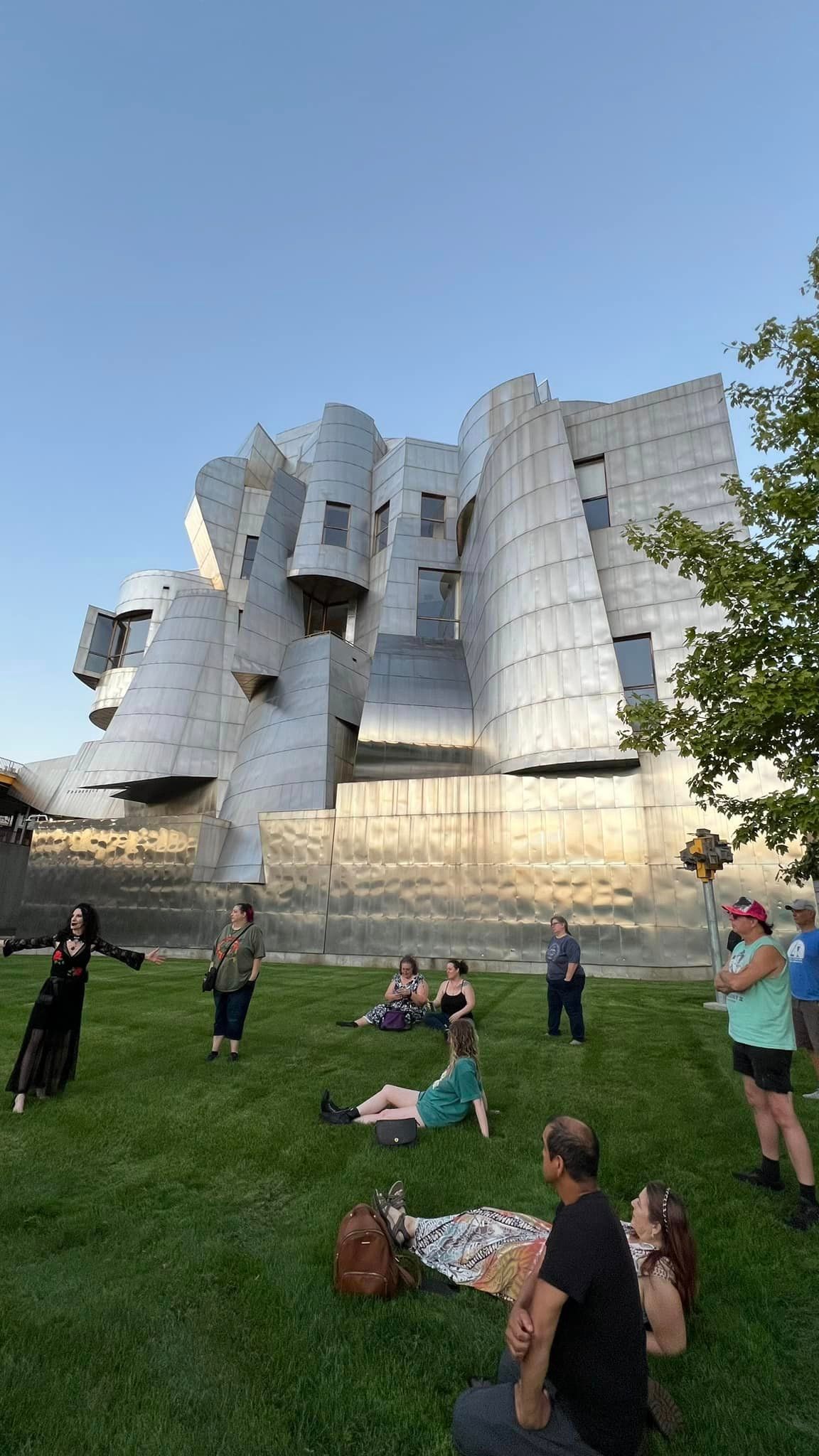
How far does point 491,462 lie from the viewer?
89.2 feet

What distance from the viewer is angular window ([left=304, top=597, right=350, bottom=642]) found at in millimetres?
36344

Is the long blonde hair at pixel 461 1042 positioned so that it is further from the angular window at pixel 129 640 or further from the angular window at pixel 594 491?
the angular window at pixel 129 640

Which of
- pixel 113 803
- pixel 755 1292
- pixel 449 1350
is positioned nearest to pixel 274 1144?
pixel 449 1350

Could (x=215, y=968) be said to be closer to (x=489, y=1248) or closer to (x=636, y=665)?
(x=489, y=1248)

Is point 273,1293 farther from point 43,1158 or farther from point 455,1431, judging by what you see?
point 43,1158

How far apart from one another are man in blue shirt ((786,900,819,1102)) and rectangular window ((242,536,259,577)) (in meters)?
36.6

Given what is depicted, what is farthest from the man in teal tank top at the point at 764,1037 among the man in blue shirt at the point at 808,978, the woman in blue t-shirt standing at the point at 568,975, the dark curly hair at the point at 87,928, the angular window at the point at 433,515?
the angular window at the point at 433,515

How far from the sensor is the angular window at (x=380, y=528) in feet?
121

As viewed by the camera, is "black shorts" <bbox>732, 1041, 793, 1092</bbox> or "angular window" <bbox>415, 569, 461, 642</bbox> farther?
"angular window" <bbox>415, 569, 461, 642</bbox>

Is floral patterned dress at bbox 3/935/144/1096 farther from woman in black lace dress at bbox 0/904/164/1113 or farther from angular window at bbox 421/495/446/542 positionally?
angular window at bbox 421/495/446/542

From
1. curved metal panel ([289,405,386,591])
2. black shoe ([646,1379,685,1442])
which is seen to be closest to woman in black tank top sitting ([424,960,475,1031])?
black shoe ([646,1379,685,1442])

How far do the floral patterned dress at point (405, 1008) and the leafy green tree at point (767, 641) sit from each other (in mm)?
5424

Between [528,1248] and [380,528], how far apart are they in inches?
1445

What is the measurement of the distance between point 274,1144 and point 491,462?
26224mm
